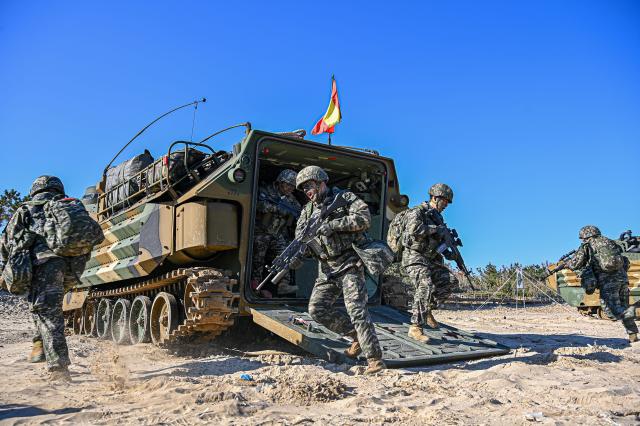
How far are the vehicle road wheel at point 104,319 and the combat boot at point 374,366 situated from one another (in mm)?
5301

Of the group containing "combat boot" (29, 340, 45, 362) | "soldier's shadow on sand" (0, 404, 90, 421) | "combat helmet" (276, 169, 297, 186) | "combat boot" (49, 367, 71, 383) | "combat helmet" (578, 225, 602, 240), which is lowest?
"soldier's shadow on sand" (0, 404, 90, 421)

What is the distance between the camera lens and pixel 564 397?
166 inches

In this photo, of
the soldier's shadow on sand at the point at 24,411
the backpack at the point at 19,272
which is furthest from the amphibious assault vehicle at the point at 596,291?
the soldier's shadow on sand at the point at 24,411

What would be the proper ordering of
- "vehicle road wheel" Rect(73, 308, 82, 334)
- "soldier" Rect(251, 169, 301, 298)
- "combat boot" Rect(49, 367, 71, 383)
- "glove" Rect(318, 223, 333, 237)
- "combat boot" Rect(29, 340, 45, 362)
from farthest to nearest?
"vehicle road wheel" Rect(73, 308, 82, 334)
"soldier" Rect(251, 169, 301, 298)
"combat boot" Rect(29, 340, 45, 362)
"glove" Rect(318, 223, 333, 237)
"combat boot" Rect(49, 367, 71, 383)

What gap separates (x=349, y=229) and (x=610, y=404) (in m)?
2.43

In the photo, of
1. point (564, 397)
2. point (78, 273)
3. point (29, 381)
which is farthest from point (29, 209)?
point (564, 397)

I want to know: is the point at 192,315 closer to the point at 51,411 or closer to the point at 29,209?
the point at 29,209

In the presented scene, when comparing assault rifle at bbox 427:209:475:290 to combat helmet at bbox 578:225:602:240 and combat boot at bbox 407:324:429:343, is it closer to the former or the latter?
combat boot at bbox 407:324:429:343

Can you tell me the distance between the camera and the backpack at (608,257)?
816 centimetres

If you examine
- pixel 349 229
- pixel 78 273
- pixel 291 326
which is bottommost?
pixel 291 326

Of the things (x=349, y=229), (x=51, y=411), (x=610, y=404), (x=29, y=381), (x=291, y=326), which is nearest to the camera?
(x=51, y=411)

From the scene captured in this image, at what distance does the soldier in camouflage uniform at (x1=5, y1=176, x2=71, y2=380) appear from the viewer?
15.6 feet

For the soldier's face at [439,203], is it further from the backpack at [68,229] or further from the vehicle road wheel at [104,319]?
the vehicle road wheel at [104,319]

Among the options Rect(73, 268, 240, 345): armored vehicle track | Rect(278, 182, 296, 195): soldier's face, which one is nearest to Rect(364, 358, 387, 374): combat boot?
Rect(73, 268, 240, 345): armored vehicle track
